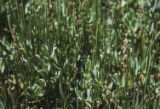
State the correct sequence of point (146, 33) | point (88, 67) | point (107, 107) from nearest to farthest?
point (107, 107) → point (88, 67) → point (146, 33)

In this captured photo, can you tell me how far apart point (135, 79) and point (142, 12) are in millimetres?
754

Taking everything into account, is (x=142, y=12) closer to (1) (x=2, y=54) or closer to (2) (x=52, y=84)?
(2) (x=52, y=84)

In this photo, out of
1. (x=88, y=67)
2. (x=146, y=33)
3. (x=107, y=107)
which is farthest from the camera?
(x=146, y=33)

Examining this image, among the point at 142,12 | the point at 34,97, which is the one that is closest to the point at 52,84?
the point at 34,97

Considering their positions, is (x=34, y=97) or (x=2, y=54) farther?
(x=2, y=54)

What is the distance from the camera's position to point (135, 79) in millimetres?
1755

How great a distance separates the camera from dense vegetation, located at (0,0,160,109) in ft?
5.38

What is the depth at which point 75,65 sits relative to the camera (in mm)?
1775

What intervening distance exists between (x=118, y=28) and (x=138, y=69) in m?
0.55

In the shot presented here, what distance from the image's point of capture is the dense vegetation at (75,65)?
1.64 m

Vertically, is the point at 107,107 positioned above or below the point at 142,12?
below

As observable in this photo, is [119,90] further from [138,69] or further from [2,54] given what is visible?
[2,54]

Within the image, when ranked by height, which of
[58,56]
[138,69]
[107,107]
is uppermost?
[58,56]

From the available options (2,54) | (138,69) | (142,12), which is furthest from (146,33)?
(2,54)
